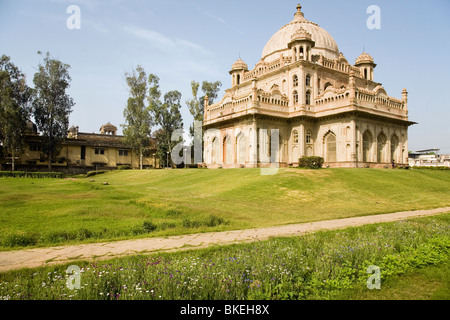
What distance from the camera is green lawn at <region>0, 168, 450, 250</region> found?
799 cm

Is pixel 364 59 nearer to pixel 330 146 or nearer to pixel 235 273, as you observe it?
pixel 330 146

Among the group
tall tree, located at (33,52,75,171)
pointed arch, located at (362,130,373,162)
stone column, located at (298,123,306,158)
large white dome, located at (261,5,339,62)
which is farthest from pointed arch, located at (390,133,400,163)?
tall tree, located at (33,52,75,171)

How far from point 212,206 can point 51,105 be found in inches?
1424

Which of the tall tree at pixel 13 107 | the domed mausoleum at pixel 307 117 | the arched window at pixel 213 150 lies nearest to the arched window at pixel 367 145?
the domed mausoleum at pixel 307 117

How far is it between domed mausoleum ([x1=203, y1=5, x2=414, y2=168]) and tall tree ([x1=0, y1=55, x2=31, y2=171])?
23313mm

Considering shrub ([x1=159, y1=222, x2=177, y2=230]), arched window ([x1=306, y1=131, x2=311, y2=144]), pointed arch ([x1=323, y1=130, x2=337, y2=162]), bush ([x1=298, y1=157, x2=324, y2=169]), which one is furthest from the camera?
arched window ([x1=306, y1=131, x2=311, y2=144])

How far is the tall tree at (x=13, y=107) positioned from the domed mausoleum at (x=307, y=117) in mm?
23313

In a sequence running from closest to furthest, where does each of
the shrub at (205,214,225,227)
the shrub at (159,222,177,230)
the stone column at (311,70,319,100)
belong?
the shrub at (159,222,177,230), the shrub at (205,214,225,227), the stone column at (311,70,319,100)

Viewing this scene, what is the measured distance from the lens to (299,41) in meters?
35.8

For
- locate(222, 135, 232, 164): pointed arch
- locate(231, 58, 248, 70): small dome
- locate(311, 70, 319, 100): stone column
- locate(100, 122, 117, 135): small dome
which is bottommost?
locate(222, 135, 232, 164): pointed arch

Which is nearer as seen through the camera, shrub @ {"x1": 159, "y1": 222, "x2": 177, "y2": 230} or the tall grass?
the tall grass

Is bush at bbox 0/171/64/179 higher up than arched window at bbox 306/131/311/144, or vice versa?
arched window at bbox 306/131/311/144

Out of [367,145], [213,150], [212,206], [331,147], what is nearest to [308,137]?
[331,147]

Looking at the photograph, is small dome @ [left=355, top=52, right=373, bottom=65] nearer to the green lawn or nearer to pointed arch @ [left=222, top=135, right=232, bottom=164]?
pointed arch @ [left=222, top=135, right=232, bottom=164]
